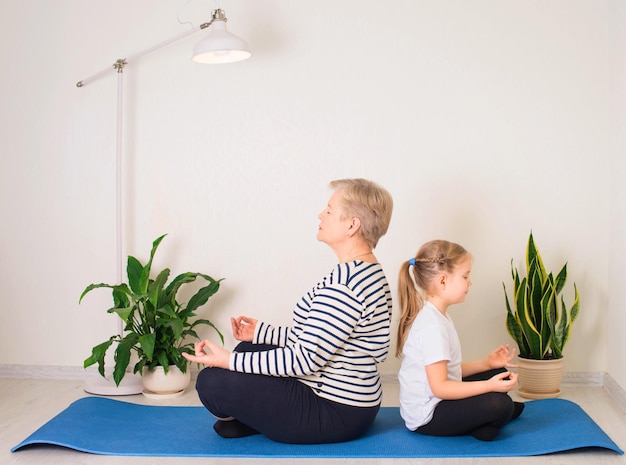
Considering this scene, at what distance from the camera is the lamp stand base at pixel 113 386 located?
11.8ft

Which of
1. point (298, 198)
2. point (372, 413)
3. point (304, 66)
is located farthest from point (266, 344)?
point (304, 66)

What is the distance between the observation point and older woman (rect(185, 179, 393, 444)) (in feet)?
8.76

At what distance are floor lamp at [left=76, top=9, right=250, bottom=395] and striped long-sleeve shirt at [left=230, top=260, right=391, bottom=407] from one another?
3.67 feet

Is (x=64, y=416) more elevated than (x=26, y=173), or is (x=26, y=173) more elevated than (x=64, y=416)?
(x=26, y=173)

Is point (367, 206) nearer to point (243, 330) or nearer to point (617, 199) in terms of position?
point (243, 330)

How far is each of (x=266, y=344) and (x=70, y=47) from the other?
1793 mm

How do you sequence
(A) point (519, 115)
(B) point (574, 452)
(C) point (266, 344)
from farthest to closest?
(A) point (519, 115)
(C) point (266, 344)
(B) point (574, 452)

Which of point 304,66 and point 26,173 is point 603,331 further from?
point 26,173

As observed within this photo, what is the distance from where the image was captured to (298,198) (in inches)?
150

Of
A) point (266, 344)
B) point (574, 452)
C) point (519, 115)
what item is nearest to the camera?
point (574, 452)

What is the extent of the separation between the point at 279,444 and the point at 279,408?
0.16 metres

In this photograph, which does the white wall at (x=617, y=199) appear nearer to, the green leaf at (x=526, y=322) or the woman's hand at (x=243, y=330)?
the green leaf at (x=526, y=322)

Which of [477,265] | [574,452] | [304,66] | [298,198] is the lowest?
[574,452]

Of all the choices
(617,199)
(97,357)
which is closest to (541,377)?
(617,199)
